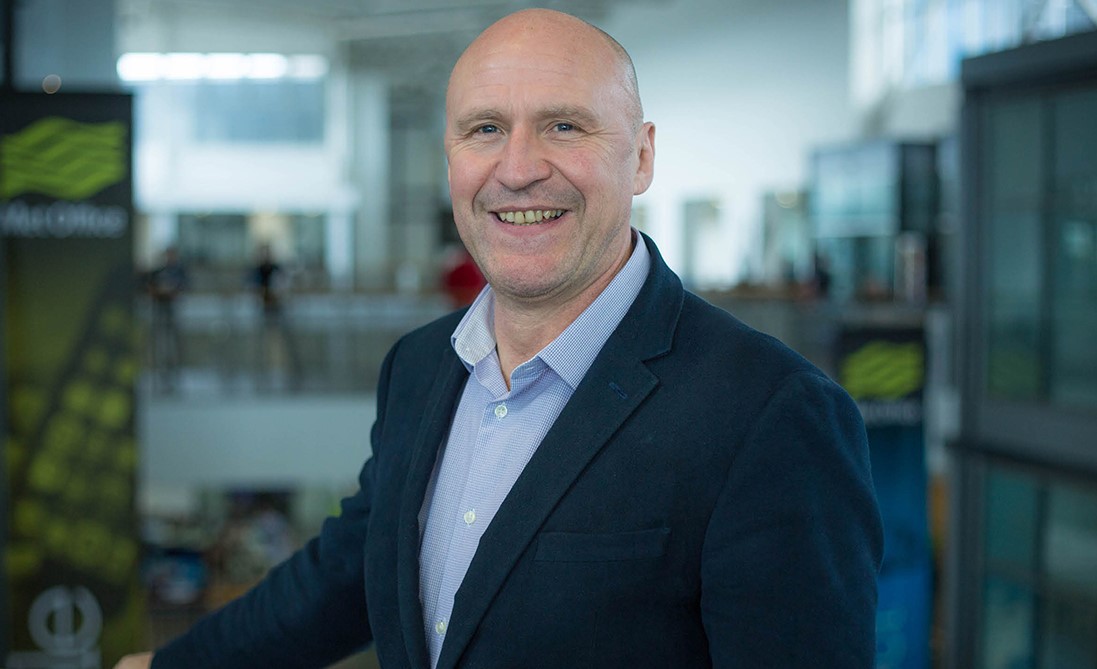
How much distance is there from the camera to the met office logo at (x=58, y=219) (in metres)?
7.35

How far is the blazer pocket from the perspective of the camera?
153cm

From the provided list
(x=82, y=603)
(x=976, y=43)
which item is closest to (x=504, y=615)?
(x=82, y=603)

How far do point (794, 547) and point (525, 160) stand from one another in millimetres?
656

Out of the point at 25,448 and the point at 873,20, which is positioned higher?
the point at 873,20

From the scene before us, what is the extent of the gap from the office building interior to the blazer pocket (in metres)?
6.51

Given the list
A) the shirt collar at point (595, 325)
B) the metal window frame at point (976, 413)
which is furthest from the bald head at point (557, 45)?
the metal window frame at point (976, 413)

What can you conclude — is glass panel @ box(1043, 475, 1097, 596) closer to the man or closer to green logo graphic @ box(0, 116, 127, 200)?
green logo graphic @ box(0, 116, 127, 200)

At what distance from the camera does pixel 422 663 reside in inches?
69.1

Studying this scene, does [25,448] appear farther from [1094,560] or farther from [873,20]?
[873,20]

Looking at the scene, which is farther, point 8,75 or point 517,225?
point 8,75

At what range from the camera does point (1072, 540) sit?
10203mm

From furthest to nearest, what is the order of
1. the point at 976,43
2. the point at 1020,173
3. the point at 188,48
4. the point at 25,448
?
the point at 188,48, the point at 976,43, the point at 1020,173, the point at 25,448

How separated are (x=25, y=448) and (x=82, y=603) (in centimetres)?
105

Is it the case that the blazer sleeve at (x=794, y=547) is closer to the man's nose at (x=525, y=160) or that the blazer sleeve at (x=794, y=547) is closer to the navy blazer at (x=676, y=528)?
the navy blazer at (x=676, y=528)
